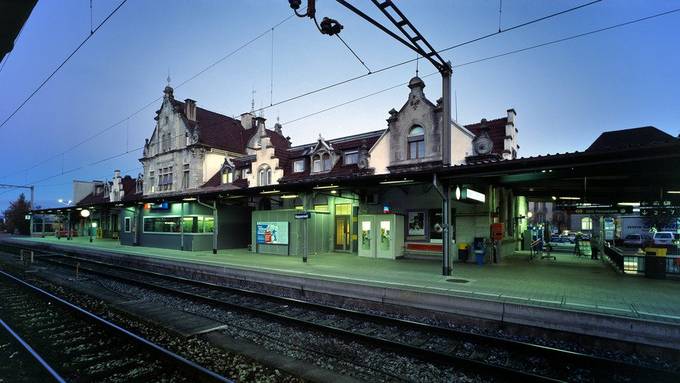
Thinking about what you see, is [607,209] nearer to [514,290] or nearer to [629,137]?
[514,290]

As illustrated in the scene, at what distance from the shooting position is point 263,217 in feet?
74.3

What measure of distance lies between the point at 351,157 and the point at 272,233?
7.82 metres

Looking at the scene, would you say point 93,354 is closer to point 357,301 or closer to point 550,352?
point 357,301

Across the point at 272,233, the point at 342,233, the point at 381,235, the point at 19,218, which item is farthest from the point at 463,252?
the point at 19,218

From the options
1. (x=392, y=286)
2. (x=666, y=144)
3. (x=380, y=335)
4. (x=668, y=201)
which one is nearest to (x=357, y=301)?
(x=392, y=286)

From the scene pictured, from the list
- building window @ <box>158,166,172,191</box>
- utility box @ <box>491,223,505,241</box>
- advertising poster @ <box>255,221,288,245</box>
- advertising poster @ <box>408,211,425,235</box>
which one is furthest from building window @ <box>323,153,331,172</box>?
building window @ <box>158,166,172,191</box>

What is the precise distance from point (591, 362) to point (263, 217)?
18.6 metres

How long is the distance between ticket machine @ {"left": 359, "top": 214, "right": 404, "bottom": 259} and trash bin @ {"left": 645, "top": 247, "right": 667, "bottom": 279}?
1008 centimetres

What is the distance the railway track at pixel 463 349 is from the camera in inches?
243

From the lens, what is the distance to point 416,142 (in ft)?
72.6

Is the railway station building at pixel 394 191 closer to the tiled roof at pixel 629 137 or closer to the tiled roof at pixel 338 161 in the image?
the tiled roof at pixel 338 161

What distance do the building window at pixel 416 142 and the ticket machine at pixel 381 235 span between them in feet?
14.4

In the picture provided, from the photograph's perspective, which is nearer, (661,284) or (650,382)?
(650,382)

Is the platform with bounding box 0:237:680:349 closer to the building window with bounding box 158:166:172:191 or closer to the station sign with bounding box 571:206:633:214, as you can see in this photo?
the station sign with bounding box 571:206:633:214
